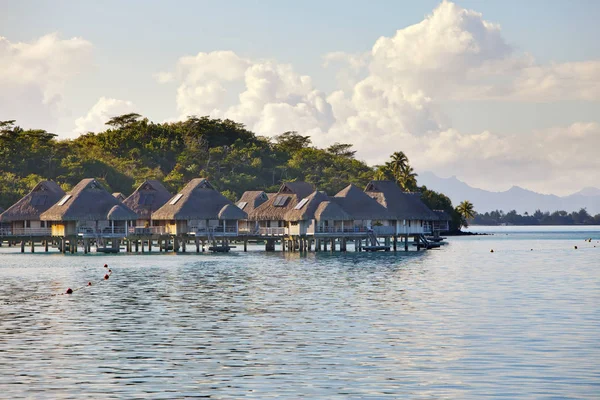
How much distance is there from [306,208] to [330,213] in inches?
89.4

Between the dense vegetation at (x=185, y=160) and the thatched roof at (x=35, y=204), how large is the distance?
82.6ft

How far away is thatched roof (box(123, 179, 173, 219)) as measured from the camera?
88.1 meters

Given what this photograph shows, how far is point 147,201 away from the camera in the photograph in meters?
89.0

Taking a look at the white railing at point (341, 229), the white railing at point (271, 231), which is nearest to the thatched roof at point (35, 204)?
the white railing at point (271, 231)

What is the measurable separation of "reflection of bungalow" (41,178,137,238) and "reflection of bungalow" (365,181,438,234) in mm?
22782

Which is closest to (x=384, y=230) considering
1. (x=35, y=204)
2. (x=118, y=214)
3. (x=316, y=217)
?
(x=316, y=217)

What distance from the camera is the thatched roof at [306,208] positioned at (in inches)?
3137

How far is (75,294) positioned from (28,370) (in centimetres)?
1923

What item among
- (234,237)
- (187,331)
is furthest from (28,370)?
(234,237)

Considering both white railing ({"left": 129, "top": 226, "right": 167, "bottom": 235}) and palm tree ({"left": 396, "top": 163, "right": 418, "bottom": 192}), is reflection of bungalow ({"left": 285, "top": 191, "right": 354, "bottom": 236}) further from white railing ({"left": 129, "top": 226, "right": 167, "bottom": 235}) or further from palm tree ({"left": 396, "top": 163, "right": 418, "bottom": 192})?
palm tree ({"left": 396, "top": 163, "right": 418, "bottom": 192})

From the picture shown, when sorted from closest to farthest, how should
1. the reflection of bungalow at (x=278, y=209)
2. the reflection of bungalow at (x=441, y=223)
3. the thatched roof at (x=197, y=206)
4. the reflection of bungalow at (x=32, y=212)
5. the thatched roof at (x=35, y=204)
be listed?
the thatched roof at (x=197, y=206) → the reflection of bungalow at (x=32, y=212) → the thatched roof at (x=35, y=204) → the reflection of bungalow at (x=278, y=209) → the reflection of bungalow at (x=441, y=223)

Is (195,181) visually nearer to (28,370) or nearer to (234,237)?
(234,237)

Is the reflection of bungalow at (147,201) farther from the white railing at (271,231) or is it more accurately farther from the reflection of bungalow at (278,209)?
the white railing at (271,231)

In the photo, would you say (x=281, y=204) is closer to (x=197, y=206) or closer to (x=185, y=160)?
(x=197, y=206)
